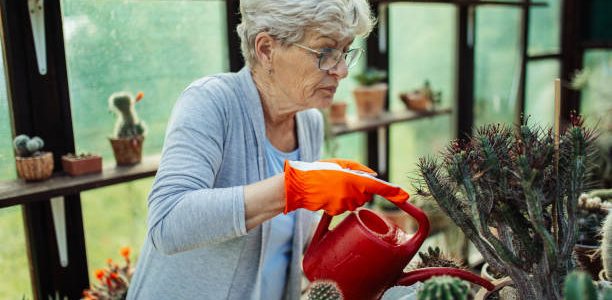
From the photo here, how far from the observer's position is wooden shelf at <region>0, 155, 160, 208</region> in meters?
1.59

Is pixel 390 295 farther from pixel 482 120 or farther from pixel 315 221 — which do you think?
pixel 482 120

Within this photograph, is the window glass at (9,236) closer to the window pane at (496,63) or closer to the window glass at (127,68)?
the window glass at (127,68)

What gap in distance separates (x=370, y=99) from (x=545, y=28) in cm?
205

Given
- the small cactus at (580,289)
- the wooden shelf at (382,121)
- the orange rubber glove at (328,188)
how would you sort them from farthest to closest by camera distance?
the wooden shelf at (382,121)
the orange rubber glove at (328,188)
the small cactus at (580,289)

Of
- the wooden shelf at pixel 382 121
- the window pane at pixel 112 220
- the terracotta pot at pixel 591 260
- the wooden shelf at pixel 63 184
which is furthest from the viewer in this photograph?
the wooden shelf at pixel 382 121

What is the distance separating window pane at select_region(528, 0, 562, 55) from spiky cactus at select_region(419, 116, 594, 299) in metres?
3.17

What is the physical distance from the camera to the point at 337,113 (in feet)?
8.29

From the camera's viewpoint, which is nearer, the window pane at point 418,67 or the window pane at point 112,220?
the window pane at point 112,220

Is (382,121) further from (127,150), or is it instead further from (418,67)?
(127,150)

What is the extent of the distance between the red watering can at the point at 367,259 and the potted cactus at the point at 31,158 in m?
1.00

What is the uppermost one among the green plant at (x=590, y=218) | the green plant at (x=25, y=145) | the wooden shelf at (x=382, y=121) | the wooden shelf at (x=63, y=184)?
the green plant at (x=25, y=145)

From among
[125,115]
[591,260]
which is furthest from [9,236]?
[591,260]

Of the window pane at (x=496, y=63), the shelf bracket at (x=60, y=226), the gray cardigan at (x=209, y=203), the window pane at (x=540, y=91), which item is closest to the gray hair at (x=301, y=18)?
the gray cardigan at (x=209, y=203)

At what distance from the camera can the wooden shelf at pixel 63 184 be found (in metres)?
1.59
